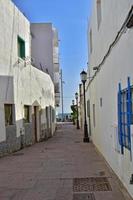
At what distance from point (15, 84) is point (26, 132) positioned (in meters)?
3.28

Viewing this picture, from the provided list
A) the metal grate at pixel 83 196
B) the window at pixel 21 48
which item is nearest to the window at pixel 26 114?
the window at pixel 21 48

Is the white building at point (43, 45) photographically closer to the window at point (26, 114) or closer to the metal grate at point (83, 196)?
the window at point (26, 114)

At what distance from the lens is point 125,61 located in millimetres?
6434

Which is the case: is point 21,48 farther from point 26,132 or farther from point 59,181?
point 59,181

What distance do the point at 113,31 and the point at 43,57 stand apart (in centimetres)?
2715

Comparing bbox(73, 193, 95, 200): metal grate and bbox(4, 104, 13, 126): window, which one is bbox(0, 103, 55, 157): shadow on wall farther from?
bbox(73, 193, 95, 200): metal grate

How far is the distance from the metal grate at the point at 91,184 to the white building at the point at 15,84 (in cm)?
622

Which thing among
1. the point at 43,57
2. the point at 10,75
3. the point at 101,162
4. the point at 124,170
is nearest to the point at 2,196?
the point at 124,170

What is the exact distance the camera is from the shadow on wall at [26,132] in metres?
15.1

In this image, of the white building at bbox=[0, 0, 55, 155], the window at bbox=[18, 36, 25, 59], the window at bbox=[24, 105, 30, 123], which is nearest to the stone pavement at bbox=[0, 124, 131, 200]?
the white building at bbox=[0, 0, 55, 155]

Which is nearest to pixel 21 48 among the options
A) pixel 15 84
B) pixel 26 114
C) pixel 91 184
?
pixel 15 84

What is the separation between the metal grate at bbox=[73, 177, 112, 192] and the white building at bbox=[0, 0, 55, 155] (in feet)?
20.4

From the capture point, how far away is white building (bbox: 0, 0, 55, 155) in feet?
48.2

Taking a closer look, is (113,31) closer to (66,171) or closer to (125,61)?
(125,61)
